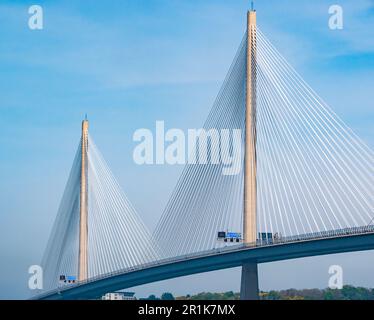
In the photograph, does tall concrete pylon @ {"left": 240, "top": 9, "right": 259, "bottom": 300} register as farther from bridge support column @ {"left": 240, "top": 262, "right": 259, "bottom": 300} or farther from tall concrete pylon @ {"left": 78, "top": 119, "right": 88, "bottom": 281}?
tall concrete pylon @ {"left": 78, "top": 119, "right": 88, "bottom": 281}

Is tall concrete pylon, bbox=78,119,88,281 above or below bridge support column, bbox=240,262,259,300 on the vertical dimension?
above

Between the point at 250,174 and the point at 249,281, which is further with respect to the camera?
the point at 250,174

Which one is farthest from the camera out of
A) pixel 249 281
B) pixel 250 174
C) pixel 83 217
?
pixel 83 217

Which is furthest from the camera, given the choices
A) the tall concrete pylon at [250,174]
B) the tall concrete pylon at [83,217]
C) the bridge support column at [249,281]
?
the tall concrete pylon at [83,217]

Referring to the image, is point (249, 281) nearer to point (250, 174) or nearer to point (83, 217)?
point (250, 174)

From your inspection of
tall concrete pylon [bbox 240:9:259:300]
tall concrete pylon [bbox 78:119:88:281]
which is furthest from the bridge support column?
tall concrete pylon [bbox 78:119:88:281]

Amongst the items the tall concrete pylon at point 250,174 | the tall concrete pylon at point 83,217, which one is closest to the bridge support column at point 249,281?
the tall concrete pylon at point 250,174

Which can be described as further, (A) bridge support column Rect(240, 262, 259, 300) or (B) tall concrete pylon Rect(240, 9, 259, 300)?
(B) tall concrete pylon Rect(240, 9, 259, 300)

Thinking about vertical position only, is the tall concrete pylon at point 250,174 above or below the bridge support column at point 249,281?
above

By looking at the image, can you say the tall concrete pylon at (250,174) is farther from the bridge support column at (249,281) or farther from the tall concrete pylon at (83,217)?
the tall concrete pylon at (83,217)
